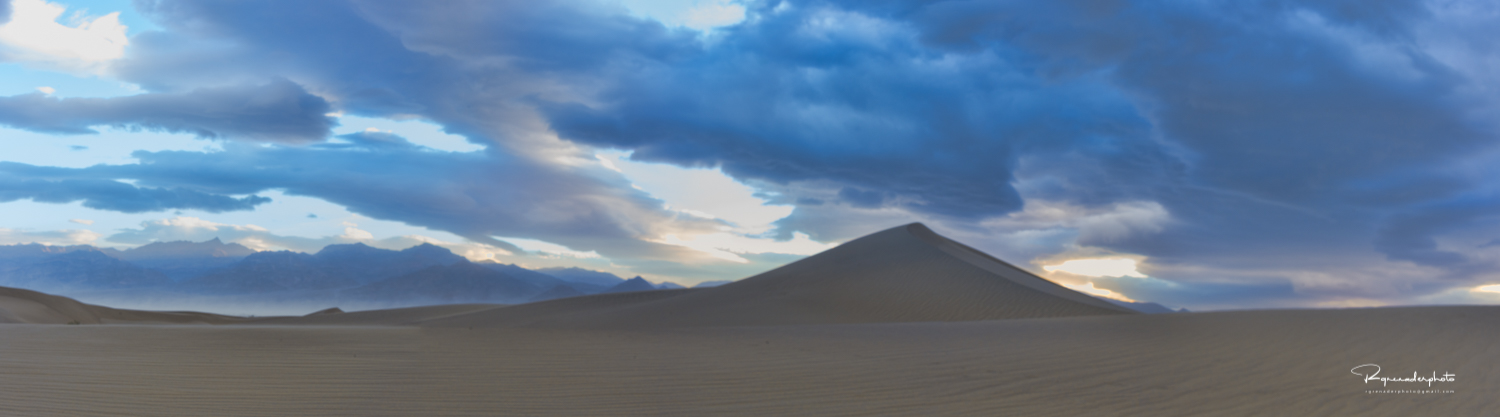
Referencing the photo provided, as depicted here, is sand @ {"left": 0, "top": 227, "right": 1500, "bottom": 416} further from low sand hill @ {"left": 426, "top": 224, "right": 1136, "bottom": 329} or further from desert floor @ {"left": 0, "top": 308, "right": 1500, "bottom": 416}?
low sand hill @ {"left": 426, "top": 224, "right": 1136, "bottom": 329}

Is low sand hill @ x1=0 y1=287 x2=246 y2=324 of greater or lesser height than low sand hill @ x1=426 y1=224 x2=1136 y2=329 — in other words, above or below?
below

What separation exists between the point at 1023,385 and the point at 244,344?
1283cm

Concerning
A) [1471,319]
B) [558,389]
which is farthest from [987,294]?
[558,389]

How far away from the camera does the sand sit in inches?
322

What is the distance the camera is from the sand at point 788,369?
8.18 meters

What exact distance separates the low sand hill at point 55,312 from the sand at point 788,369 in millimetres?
19592

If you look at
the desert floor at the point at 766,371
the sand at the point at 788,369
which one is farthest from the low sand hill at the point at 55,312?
the desert floor at the point at 766,371

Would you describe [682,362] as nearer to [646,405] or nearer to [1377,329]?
[646,405]

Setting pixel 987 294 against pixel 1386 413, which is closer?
pixel 1386 413

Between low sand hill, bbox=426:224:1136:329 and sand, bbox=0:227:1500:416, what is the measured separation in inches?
435

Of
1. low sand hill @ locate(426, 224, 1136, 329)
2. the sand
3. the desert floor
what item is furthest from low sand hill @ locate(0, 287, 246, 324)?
the desert floor

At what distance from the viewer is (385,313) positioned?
173ft

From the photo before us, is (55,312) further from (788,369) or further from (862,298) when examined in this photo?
(788,369)

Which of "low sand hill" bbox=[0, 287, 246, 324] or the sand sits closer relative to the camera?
the sand
